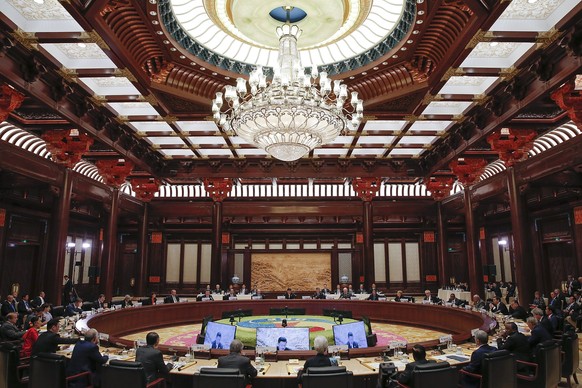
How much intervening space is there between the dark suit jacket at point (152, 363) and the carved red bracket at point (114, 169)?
9.90 metres

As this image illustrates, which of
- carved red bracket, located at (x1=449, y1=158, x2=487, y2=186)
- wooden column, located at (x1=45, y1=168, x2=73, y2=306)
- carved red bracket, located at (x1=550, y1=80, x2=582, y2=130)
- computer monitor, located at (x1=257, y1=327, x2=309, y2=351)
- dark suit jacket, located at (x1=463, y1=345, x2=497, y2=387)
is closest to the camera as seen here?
dark suit jacket, located at (x1=463, y1=345, x2=497, y2=387)

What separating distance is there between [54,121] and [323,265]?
12.4m

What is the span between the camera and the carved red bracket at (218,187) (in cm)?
1586

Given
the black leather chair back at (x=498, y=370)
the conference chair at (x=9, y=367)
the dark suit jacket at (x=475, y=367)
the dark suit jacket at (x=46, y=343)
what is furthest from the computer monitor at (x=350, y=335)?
the conference chair at (x=9, y=367)

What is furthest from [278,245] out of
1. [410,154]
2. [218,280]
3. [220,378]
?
[220,378]

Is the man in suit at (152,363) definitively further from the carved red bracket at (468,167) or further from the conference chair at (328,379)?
the carved red bracket at (468,167)

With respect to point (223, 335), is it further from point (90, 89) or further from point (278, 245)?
point (278, 245)

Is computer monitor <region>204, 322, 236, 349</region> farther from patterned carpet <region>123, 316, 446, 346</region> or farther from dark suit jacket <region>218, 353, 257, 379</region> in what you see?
dark suit jacket <region>218, 353, 257, 379</region>

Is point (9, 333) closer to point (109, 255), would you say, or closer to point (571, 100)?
point (109, 255)

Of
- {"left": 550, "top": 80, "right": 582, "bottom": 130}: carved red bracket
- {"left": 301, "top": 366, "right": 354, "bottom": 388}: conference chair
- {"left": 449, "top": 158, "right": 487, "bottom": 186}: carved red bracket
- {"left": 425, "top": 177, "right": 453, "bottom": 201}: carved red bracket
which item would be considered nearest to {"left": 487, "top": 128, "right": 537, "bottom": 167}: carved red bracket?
{"left": 449, "top": 158, "right": 487, "bottom": 186}: carved red bracket

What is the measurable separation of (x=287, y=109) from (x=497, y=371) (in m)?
4.53

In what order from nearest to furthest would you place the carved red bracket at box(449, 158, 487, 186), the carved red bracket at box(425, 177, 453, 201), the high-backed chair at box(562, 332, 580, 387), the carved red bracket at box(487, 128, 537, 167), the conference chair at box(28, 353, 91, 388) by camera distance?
the conference chair at box(28, 353, 91, 388)
the high-backed chair at box(562, 332, 580, 387)
the carved red bracket at box(487, 128, 537, 167)
the carved red bracket at box(449, 158, 487, 186)
the carved red bracket at box(425, 177, 453, 201)

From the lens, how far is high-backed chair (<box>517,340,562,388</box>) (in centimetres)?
468

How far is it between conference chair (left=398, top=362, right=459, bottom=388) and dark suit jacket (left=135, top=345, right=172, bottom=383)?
2.53m
